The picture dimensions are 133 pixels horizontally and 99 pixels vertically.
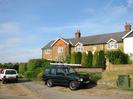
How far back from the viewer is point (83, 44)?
5641 centimetres

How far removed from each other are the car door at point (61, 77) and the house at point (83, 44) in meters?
23.1

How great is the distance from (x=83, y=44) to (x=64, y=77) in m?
30.3

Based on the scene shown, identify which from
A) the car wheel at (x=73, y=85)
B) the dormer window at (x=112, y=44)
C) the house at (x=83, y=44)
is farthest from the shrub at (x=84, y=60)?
the car wheel at (x=73, y=85)

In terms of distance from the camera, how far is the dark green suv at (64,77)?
25547 mm

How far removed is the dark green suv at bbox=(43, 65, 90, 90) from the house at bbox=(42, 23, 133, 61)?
899 inches

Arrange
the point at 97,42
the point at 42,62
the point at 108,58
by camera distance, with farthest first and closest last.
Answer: the point at 97,42
the point at 42,62
the point at 108,58

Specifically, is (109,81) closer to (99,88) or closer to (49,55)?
(99,88)

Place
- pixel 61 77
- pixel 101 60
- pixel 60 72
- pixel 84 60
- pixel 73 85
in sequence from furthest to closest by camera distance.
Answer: pixel 84 60
pixel 101 60
pixel 60 72
pixel 61 77
pixel 73 85

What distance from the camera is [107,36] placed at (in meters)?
55.0

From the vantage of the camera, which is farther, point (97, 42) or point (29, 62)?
point (97, 42)

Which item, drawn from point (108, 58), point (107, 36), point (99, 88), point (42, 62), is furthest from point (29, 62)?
point (99, 88)

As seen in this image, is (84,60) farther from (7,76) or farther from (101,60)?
(7,76)

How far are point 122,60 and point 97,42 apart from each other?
16.5 metres

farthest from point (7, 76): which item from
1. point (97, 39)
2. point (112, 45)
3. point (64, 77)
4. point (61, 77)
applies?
point (97, 39)
